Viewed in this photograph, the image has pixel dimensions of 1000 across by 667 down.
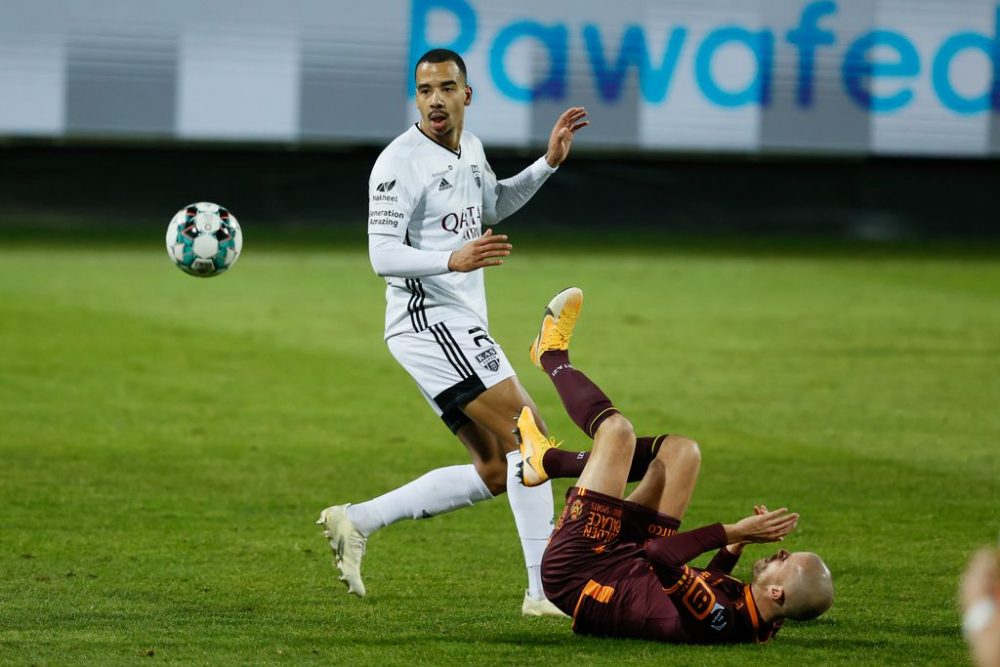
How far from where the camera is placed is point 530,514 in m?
6.21

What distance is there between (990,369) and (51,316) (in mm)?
8566

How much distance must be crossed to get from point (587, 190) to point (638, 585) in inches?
683

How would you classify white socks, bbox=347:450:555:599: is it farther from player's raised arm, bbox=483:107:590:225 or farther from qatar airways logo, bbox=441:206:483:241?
player's raised arm, bbox=483:107:590:225

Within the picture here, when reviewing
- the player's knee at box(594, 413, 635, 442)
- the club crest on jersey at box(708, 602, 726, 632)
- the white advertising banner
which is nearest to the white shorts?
the player's knee at box(594, 413, 635, 442)

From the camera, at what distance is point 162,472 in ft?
29.0

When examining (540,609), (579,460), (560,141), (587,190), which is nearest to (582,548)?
(579,460)

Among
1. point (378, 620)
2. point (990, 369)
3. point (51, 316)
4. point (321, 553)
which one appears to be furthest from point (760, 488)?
point (51, 316)

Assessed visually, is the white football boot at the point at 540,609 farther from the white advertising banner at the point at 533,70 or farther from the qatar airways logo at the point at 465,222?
the white advertising banner at the point at 533,70

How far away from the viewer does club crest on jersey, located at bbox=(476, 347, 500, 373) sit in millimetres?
Result: 6262

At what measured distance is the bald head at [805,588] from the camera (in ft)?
17.7

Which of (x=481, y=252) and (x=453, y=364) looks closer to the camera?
(x=481, y=252)

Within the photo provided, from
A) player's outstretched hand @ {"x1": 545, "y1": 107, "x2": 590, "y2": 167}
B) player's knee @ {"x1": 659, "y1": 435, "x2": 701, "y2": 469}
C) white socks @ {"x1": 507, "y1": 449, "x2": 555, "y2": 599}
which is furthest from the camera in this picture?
player's outstretched hand @ {"x1": 545, "y1": 107, "x2": 590, "y2": 167}

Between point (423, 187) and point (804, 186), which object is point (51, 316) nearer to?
point (423, 187)

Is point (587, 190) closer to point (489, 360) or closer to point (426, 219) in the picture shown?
point (426, 219)
